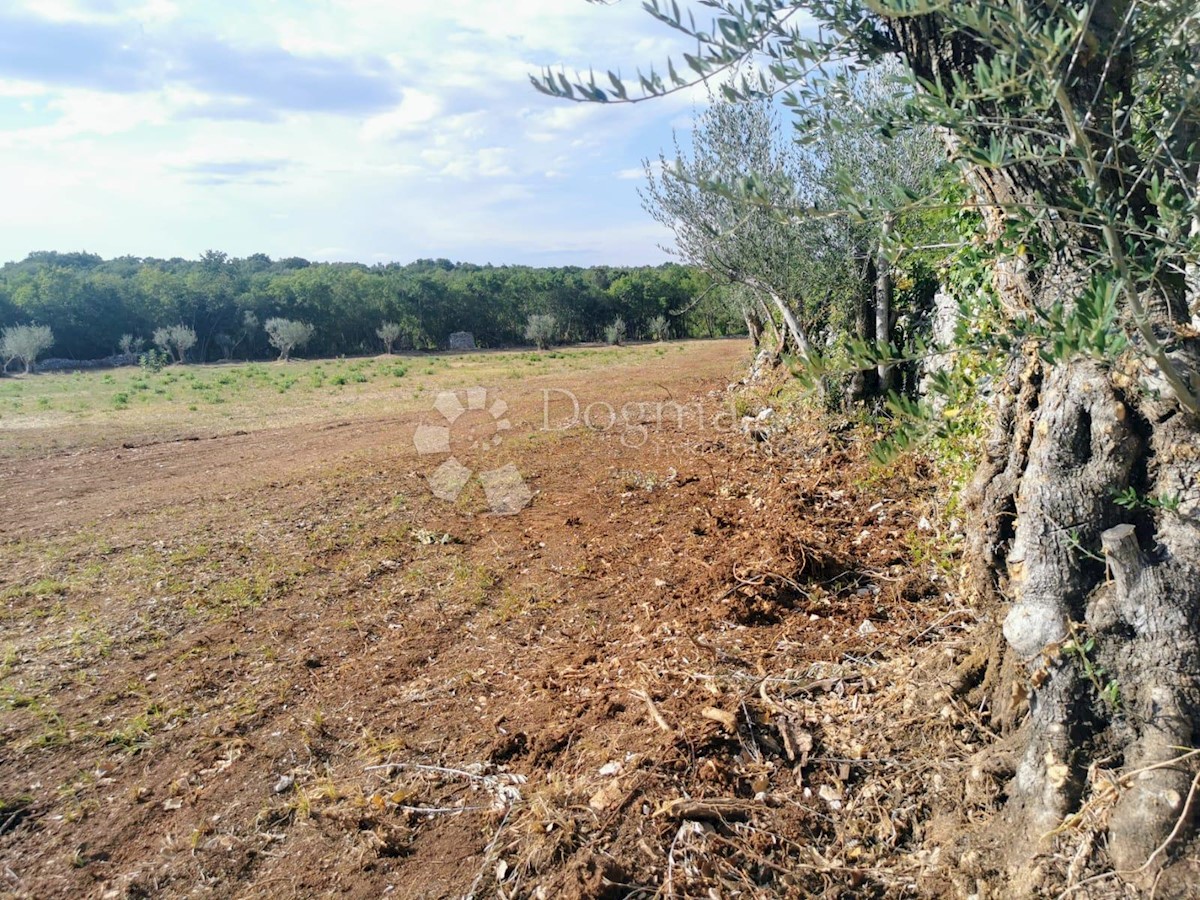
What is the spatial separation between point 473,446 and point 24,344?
4099 centimetres

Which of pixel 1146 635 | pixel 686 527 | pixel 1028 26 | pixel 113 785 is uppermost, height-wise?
pixel 1028 26

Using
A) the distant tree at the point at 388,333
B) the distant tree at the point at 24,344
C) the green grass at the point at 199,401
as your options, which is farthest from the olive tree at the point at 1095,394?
the distant tree at the point at 388,333

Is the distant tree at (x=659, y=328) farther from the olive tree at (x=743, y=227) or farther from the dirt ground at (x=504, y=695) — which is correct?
the dirt ground at (x=504, y=695)

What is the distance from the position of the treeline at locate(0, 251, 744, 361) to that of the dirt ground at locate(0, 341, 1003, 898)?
41.3 m

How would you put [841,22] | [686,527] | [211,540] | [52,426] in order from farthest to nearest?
[52,426] → [211,540] → [686,527] → [841,22]

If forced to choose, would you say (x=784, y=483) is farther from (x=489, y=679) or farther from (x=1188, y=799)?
(x=1188, y=799)

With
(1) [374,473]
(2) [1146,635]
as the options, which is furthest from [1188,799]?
(1) [374,473]

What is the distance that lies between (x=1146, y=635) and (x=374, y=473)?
9.67m

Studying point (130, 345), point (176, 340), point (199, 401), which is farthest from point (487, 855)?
point (130, 345)

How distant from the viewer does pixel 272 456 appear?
43.1ft

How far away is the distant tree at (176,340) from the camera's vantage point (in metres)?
48.5

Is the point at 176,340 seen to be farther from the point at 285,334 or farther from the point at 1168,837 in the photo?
the point at 1168,837

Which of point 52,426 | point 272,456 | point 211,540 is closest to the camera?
point 211,540

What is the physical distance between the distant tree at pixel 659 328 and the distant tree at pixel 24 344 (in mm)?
38050
